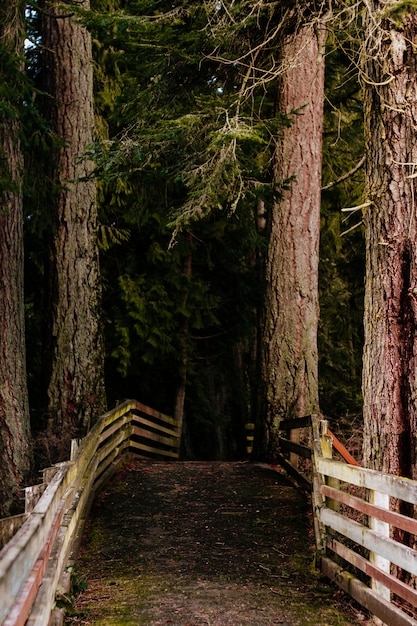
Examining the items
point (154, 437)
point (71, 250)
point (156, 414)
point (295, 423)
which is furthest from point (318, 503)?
point (156, 414)

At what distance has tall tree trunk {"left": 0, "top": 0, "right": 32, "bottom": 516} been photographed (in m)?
9.40

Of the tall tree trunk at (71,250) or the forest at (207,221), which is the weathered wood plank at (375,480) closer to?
the forest at (207,221)

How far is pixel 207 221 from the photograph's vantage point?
1602cm

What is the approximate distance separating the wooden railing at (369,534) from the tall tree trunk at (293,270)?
3528 mm

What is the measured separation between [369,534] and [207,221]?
1162 cm

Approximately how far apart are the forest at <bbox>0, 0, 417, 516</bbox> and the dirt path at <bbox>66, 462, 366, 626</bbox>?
1.31 m

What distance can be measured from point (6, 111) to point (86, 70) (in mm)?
3072

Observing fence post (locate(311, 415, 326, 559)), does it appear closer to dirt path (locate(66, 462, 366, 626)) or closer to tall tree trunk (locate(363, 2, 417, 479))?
dirt path (locate(66, 462, 366, 626))

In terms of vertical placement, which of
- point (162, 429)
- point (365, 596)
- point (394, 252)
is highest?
point (394, 252)

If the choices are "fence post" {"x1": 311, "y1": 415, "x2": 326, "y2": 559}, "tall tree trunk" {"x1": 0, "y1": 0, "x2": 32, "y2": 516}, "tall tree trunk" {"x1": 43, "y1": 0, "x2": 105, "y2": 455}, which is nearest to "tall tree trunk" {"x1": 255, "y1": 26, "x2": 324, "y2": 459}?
"tall tree trunk" {"x1": 43, "y1": 0, "x2": 105, "y2": 455}

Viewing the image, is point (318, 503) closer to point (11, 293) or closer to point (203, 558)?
point (203, 558)

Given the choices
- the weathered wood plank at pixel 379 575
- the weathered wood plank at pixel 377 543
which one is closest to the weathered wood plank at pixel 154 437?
the weathered wood plank at pixel 377 543

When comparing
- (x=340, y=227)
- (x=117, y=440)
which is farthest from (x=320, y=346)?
(x=117, y=440)

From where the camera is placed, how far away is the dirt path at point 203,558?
5457 millimetres
